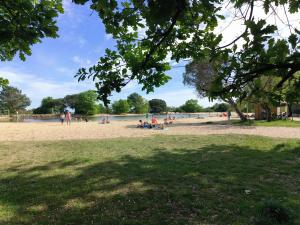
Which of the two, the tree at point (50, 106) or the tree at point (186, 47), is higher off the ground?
the tree at point (50, 106)

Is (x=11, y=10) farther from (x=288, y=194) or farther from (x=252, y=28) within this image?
(x=288, y=194)

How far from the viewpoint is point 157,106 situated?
428 ft

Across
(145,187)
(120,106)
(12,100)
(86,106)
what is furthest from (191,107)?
(145,187)

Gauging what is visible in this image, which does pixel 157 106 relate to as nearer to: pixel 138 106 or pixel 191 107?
pixel 138 106

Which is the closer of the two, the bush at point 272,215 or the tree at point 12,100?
the bush at point 272,215

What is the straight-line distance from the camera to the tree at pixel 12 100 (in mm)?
102250

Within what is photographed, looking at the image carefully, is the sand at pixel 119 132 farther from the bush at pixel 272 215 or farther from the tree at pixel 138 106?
the tree at pixel 138 106

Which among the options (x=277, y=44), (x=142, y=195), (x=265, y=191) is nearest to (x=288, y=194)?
(x=265, y=191)

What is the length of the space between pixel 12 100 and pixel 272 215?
4432 inches

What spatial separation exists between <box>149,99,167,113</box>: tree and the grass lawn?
387 ft

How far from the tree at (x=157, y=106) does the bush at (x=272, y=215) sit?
12268 cm

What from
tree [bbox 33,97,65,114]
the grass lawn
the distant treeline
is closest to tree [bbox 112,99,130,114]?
the distant treeline

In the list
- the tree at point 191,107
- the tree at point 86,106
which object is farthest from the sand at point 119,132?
the tree at point 191,107

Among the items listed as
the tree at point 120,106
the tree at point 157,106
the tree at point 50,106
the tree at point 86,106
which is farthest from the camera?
the tree at point 157,106
